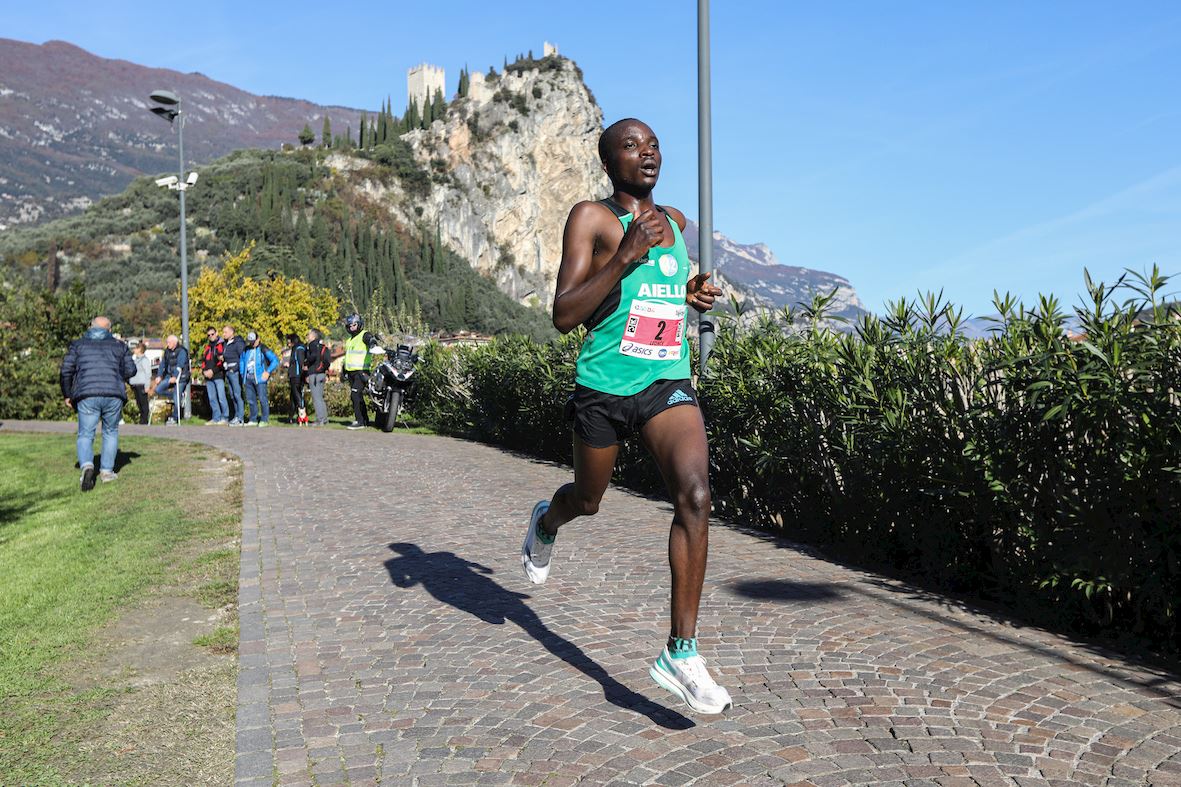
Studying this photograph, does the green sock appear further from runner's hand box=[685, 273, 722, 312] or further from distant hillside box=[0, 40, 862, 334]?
distant hillside box=[0, 40, 862, 334]

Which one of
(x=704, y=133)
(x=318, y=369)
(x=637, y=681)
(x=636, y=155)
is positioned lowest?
(x=637, y=681)

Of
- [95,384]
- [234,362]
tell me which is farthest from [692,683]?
[234,362]

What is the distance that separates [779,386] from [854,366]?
3.16ft

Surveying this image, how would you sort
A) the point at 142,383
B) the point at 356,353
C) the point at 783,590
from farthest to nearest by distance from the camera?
the point at 142,383 < the point at 356,353 < the point at 783,590

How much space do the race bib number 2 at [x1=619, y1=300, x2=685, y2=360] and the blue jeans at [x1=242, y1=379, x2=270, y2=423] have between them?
1572 cm

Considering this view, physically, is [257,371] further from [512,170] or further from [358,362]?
[512,170]

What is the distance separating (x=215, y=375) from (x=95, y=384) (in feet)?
27.8

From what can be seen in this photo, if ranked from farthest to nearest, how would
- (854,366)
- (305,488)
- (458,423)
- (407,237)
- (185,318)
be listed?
1. (407,237)
2. (185,318)
3. (458,423)
4. (305,488)
5. (854,366)

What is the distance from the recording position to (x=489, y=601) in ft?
18.0

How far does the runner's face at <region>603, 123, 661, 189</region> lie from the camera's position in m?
3.85

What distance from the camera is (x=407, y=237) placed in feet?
434

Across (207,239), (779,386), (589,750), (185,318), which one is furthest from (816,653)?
(207,239)

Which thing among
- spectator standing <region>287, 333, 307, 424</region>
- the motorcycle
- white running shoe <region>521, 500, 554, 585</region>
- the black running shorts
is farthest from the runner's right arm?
spectator standing <region>287, 333, 307, 424</region>

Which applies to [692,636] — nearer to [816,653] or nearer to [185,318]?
[816,653]
